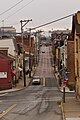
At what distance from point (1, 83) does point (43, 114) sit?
123 ft

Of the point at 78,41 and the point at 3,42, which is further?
the point at 3,42

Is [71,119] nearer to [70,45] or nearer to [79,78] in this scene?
[79,78]

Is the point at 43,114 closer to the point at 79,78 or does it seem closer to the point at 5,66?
the point at 79,78

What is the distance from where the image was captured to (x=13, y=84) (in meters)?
74.6

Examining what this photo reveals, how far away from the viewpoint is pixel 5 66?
69.0 meters

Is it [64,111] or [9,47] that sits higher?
[9,47]

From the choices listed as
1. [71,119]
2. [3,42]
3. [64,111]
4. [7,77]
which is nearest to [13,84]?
[7,77]

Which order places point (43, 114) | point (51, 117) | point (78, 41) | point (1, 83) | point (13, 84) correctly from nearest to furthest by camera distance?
1. point (51, 117)
2. point (43, 114)
3. point (78, 41)
4. point (1, 83)
5. point (13, 84)

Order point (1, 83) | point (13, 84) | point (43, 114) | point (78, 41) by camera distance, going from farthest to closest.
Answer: point (13, 84) < point (1, 83) < point (78, 41) < point (43, 114)

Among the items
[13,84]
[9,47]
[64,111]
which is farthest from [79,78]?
[9,47]

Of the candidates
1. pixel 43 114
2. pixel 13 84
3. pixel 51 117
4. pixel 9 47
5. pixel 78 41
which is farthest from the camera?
pixel 9 47

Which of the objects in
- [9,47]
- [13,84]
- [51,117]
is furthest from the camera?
[9,47]

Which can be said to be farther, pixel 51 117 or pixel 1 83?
pixel 1 83

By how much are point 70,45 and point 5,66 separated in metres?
15.0
